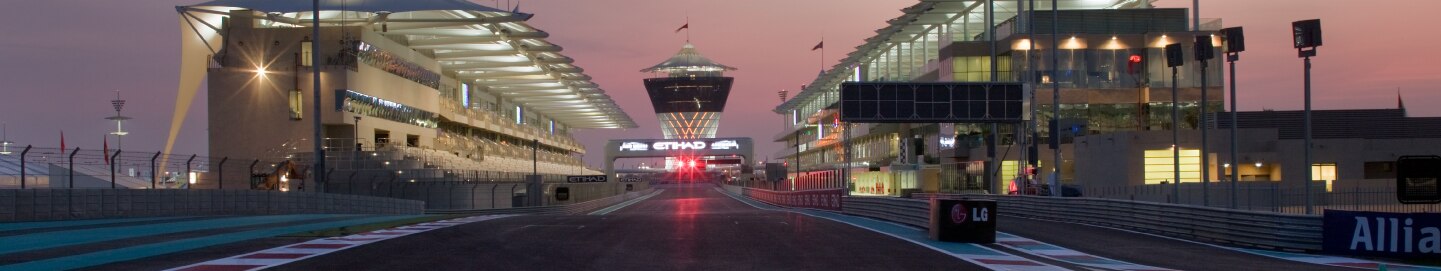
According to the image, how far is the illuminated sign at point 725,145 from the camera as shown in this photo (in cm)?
15112

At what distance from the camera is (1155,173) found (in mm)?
48188

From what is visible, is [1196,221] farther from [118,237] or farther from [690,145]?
[690,145]

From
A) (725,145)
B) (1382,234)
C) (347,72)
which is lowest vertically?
(1382,234)

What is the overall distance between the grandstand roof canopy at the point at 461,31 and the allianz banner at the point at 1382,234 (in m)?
42.7

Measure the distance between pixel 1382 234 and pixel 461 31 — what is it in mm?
53279

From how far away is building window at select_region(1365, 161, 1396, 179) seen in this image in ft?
152

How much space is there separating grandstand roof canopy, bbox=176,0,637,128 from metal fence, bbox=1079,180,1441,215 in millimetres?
29990

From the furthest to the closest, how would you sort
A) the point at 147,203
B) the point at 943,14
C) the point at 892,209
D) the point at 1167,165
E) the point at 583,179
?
the point at 583,179 < the point at 943,14 < the point at 1167,165 < the point at 892,209 < the point at 147,203

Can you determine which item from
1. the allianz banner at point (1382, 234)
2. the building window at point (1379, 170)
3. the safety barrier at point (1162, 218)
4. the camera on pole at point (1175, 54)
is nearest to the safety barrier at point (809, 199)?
the safety barrier at point (1162, 218)

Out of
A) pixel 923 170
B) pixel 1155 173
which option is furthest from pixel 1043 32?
pixel 1155 173

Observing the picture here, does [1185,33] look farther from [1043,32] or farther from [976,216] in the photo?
[976,216]

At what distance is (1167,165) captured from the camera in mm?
48062

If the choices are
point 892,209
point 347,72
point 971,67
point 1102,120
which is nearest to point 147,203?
point 892,209

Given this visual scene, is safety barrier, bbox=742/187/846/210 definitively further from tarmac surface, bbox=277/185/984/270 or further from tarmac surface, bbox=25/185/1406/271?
tarmac surface, bbox=277/185/984/270
